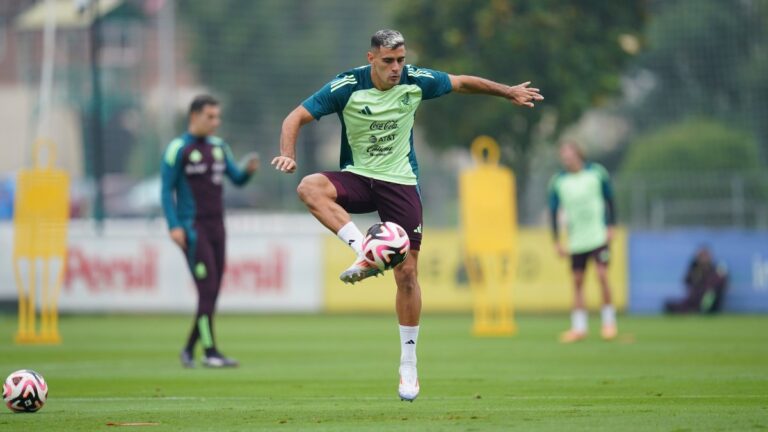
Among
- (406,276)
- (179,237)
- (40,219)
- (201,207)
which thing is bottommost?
(406,276)

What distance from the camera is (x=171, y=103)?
114 ft

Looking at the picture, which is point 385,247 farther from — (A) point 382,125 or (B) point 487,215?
(B) point 487,215

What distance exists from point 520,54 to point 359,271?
71.6ft

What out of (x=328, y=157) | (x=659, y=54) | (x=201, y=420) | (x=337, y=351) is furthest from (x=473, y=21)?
(x=201, y=420)

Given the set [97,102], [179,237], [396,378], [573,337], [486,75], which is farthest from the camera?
[486,75]

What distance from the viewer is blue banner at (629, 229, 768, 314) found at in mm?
24438

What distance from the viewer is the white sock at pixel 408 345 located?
31.9 ft

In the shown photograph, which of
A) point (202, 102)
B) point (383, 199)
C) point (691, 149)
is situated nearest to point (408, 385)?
point (383, 199)

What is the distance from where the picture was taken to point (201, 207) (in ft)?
45.3

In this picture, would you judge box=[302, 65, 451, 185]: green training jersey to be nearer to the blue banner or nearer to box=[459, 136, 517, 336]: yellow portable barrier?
Result: box=[459, 136, 517, 336]: yellow portable barrier

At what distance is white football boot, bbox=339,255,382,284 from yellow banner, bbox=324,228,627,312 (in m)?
15.6

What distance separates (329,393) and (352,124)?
2.17 m

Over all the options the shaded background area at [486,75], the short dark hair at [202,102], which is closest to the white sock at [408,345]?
the short dark hair at [202,102]

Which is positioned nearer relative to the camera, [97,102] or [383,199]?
[383,199]
